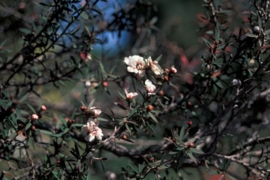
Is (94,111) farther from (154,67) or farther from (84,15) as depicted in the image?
(84,15)

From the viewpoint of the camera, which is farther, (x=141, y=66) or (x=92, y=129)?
(x=141, y=66)

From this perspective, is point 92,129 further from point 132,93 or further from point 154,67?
point 154,67

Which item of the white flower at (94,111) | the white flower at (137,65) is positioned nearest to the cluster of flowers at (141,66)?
the white flower at (137,65)

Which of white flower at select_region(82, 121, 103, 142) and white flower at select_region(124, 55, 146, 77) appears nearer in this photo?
white flower at select_region(82, 121, 103, 142)

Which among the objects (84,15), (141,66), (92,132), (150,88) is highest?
(84,15)

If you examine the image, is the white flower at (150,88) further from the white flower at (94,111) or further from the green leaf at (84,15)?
the green leaf at (84,15)

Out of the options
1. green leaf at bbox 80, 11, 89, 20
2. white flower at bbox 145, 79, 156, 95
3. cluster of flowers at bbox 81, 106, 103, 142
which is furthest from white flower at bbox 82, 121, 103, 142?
green leaf at bbox 80, 11, 89, 20

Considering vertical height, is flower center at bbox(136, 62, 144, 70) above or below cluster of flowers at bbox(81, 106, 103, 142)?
above

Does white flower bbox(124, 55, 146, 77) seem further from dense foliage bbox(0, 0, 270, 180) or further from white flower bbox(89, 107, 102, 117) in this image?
white flower bbox(89, 107, 102, 117)

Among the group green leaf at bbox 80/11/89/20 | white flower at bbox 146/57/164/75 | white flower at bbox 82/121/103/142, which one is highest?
green leaf at bbox 80/11/89/20

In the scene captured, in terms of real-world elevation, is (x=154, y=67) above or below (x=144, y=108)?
above

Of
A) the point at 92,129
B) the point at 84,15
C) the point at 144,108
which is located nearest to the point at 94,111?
the point at 92,129

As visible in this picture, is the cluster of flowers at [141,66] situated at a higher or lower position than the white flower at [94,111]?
higher

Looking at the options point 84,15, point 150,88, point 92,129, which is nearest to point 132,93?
point 150,88
